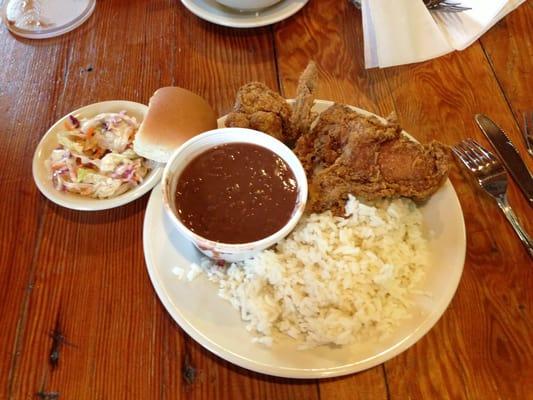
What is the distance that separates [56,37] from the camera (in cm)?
221

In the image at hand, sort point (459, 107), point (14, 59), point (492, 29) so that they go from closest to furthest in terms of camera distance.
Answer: point (459, 107) < point (14, 59) < point (492, 29)

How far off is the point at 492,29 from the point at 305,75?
1362 mm

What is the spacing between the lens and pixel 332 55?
85.4 inches

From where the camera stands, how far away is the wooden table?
4.41ft

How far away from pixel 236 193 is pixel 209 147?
0.21m

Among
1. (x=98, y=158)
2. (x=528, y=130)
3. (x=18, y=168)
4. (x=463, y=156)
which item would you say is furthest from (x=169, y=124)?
(x=528, y=130)

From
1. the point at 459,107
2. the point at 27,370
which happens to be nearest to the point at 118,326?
the point at 27,370

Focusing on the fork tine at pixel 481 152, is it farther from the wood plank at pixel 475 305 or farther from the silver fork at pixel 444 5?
the silver fork at pixel 444 5

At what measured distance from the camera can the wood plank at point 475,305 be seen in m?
1.35

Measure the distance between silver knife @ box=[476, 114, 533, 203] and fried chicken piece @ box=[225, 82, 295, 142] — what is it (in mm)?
902

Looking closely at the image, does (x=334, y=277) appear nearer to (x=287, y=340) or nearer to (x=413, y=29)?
(x=287, y=340)

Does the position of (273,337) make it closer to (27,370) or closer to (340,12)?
(27,370)

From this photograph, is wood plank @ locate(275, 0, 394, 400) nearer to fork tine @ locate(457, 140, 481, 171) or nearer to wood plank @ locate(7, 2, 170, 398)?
fork tine @ locate(457, 140, 481, 171)

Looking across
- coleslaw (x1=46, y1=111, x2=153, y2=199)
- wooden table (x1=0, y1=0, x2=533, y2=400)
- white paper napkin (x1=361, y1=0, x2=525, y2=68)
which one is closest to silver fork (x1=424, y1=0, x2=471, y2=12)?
white paper napkin (x1=361, y1=0, x2=525, y2=68)
